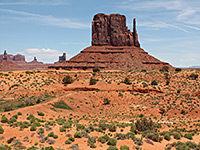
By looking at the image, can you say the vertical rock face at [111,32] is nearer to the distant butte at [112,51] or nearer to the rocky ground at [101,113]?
the distant butte at [112,51]

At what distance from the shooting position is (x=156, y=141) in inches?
739

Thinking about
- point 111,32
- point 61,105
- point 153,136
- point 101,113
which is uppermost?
point 111,32

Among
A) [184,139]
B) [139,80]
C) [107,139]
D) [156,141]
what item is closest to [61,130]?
[107,139]

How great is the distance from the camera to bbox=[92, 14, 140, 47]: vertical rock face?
438ft

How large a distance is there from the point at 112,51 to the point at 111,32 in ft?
55.5

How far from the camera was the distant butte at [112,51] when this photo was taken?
112 m

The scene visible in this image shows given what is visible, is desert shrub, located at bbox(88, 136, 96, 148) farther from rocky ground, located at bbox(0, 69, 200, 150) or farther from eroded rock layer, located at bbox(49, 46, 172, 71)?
eroded rock layer, located at bbox(49, 46, 172, 71)

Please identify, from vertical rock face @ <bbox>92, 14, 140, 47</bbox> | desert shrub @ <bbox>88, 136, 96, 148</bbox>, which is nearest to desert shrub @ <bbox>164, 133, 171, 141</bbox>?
desert shrub @ <bbox>88, 136, 96, 148</bbox>

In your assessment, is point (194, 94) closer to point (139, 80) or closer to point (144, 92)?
point (144, 92)

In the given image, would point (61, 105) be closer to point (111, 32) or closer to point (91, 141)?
point (91, 141)

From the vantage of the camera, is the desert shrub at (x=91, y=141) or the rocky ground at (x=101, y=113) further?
the rocky ground at (x=101, y=113)

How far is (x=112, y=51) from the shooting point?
124m

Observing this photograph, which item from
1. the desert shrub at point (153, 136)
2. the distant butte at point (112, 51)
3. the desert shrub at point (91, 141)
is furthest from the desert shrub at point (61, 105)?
the distant butte at point (112, 51)

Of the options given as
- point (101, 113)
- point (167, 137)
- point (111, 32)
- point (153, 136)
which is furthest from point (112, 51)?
point (153, 136)
